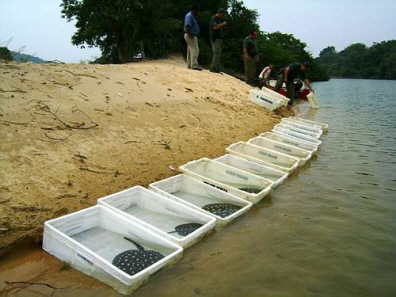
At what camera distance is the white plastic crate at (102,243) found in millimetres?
2760

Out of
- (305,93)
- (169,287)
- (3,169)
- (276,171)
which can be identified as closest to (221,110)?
(276,171)

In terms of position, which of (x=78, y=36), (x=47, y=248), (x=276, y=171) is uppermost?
(x=78, y=36)

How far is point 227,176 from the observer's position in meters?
5.43

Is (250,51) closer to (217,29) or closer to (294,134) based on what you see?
(217,29)

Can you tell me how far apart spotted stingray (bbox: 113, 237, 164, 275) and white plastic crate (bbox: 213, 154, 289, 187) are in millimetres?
2613

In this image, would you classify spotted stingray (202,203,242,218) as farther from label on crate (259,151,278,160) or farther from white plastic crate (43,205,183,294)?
label on crate (259,151,278,160)

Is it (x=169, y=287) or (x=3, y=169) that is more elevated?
(x=3, y=169)

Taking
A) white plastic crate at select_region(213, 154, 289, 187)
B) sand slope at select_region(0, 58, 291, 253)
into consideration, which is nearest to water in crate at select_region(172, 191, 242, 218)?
sand slope at select_region(0, 58, 291, 253)

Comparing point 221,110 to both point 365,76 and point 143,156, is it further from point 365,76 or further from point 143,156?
point 365,76

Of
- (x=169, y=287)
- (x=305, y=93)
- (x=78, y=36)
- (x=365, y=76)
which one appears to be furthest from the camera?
(x=365, y=76)

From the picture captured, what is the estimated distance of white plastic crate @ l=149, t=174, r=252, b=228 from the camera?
14.4 feet

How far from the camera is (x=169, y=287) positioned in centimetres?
288

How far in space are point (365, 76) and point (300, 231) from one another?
316ft

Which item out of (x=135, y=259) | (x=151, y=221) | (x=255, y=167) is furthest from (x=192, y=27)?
(x=135, y=259)
